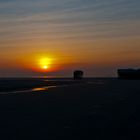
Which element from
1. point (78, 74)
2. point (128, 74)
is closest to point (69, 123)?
point (128, 74)

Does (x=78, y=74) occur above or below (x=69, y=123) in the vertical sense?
above

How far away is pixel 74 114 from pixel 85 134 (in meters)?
5.43

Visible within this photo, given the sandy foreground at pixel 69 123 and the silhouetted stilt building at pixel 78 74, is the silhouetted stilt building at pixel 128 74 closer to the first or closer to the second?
the silhouetted stilt building at pixel 78 74

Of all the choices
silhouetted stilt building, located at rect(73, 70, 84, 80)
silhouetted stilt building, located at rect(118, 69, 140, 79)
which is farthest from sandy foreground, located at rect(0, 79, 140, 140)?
silhouetted stilt building, located at rect(73, 70, 84, 80)

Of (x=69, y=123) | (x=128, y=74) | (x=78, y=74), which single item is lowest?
(x=69, y=123)

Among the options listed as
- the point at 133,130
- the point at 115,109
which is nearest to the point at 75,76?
the point at 115,109

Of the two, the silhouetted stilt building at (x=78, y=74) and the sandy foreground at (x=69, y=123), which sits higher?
the silhouetted stilt building at (x=78, y=74)

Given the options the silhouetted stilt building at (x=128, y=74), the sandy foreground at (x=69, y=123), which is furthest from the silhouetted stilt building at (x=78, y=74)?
the sandy foreground at (x=69, y=123)

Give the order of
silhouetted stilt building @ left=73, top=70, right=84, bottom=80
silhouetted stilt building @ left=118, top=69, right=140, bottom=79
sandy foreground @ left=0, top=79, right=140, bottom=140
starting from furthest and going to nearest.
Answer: silhouetted stilt building @ left=73, top=70, right=84, bottom=80 → silhouetted stilt building @ left=118, top=69, right=140, bottom=79 → sandy foreground @ left=0, top=79, right=140, bottom=140

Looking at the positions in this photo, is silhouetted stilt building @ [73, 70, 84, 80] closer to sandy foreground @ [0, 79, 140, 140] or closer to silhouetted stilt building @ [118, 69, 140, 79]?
silhouetted stilt building @ [118, 69, 140, 79]

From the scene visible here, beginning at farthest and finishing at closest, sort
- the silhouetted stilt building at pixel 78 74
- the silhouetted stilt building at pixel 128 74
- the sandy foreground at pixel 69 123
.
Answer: the silhouetted stilt building at pixel 78 74, the silhouetted stilt building at pixel 128 74, the sandy foreground at pixel 69 123

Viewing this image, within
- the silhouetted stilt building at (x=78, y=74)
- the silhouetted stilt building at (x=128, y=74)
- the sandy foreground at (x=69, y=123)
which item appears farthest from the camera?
the silhouetted stilt building at (x=78, y=74)

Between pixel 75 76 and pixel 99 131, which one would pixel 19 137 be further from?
pixel 75 76

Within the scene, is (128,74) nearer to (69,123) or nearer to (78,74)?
(78,74)
